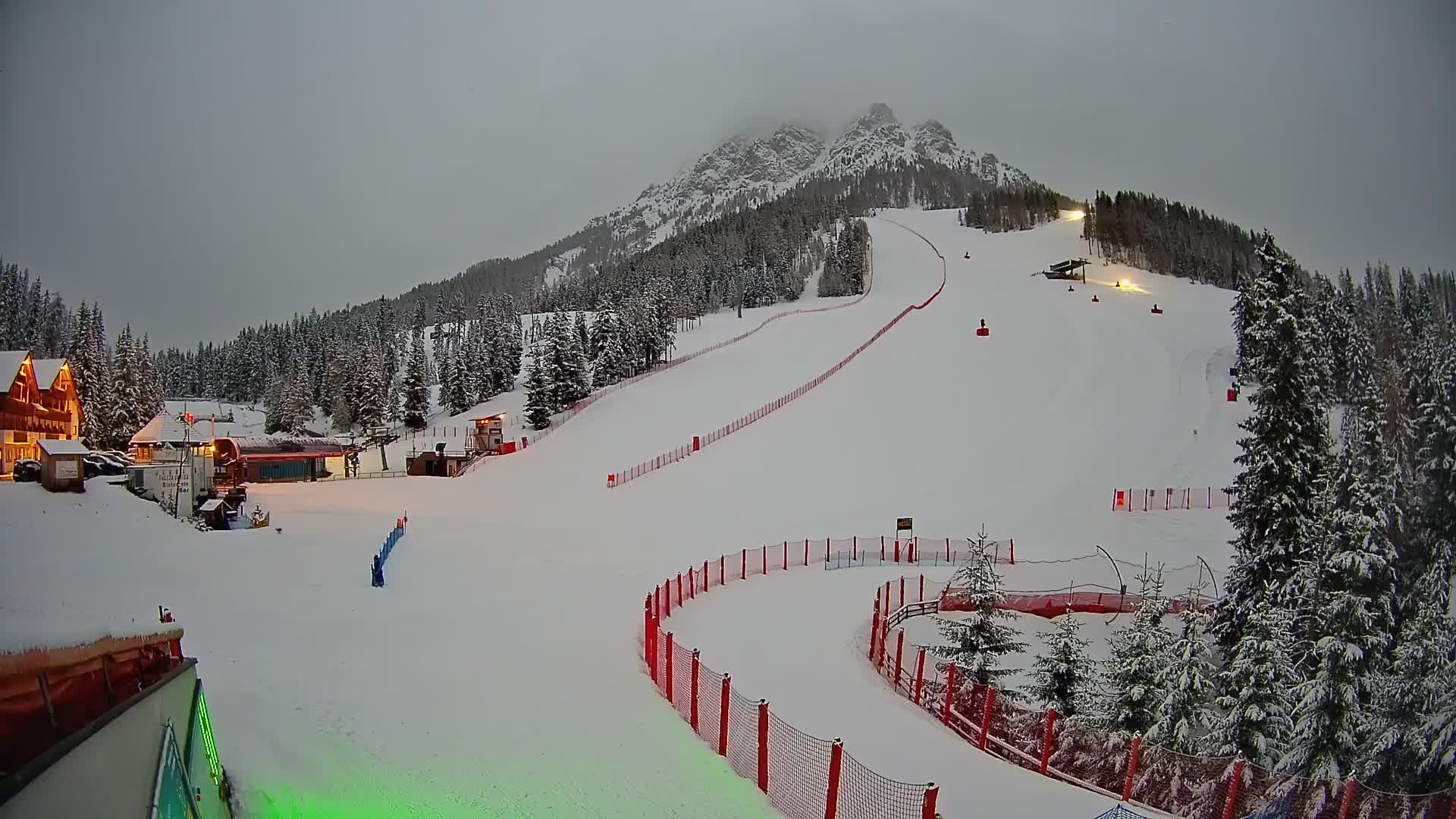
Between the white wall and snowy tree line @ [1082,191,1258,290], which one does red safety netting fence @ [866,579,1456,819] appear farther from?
snowy tree line @ [1082,191,1258,290]

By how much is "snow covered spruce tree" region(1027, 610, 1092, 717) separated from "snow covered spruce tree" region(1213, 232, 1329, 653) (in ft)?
16.2

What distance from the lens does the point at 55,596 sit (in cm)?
407

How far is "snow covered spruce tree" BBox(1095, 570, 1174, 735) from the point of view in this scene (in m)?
12.7

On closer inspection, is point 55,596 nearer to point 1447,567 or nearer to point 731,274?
point 1447,567

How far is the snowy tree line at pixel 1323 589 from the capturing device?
791cm

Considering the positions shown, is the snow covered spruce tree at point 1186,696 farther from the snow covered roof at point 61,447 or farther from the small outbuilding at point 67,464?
the snow covered roof at point 61,447

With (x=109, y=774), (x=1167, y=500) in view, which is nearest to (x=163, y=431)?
(x=109, y=774)

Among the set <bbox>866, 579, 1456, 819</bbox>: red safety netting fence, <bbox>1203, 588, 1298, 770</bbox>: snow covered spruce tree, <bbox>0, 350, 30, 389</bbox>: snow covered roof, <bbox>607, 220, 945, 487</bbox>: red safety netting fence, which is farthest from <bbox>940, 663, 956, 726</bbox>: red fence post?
<bbox>607, 220, 945, 487</bbox>: red safety netting fence

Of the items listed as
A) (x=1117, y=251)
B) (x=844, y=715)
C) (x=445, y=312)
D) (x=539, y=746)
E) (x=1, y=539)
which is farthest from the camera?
(x=445, y=312)

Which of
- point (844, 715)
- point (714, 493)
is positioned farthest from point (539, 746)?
point (714, 493)

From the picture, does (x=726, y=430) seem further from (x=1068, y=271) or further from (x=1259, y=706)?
(x=1068, y=271)

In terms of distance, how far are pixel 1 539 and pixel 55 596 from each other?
15.7 inches

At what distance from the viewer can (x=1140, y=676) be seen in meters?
13.0

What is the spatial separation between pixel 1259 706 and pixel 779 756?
26.3ft
